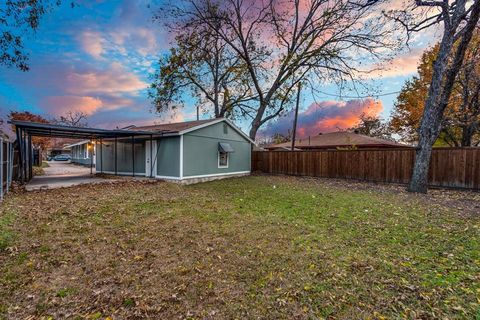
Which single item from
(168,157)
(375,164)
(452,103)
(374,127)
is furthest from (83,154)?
(374,127)

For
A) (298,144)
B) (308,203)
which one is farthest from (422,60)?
(308,203)

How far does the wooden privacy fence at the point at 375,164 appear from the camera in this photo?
9.94 metres

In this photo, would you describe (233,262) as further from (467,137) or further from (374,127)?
(374,127)

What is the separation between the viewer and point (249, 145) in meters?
16.5

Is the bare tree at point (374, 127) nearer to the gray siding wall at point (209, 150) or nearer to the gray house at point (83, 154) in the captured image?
the gray siding wall at point (209, 150)

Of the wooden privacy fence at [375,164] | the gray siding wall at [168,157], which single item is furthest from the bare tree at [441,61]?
the gray siding wall at [168,157]

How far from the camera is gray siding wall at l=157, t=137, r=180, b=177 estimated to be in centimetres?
1112

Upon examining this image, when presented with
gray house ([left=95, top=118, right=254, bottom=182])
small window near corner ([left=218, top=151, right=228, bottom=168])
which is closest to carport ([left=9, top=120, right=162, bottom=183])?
gray house ([left=95, top=118, right=254, bottom=182])

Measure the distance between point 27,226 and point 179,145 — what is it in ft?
22.7

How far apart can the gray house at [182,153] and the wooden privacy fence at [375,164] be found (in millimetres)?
2758

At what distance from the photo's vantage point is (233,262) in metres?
3.46

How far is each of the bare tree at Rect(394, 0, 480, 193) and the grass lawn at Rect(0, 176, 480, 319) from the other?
11.9 ft

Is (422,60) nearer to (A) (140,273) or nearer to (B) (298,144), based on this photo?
(B) (298,144)

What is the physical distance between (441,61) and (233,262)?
1119 centimetres
